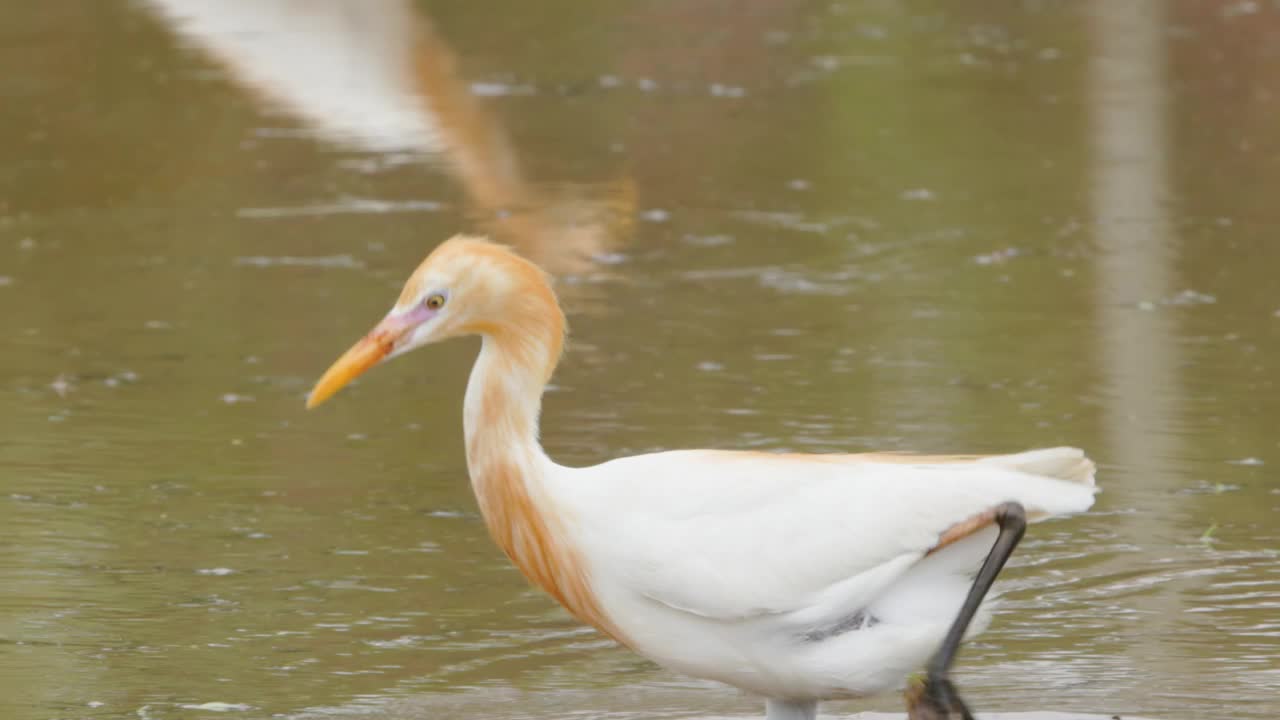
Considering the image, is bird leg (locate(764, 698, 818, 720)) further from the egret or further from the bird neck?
the bird neck

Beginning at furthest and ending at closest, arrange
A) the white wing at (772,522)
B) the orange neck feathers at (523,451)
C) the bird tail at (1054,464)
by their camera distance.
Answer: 1. the bird tail at (1054,464)
2. the orange neck feathers at (523,451)
3. the white wing at (772,522)

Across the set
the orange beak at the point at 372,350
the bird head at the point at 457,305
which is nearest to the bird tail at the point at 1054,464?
the bird head at the point at 457,305

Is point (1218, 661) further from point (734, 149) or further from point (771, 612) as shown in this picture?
point (734, 149)

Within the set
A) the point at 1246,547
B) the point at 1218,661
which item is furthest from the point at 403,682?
the point at 1246,547

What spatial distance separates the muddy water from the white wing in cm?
82

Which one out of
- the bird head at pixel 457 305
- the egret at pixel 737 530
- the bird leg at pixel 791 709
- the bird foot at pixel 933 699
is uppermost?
the bird head at pixel 457 305

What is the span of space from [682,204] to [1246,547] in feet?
17.8

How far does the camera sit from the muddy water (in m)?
6.93

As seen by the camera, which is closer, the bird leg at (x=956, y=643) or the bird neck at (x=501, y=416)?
the bird leg at (x=956, y=643)

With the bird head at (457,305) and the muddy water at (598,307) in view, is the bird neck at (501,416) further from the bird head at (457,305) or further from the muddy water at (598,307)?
the muddy water at (598,307)

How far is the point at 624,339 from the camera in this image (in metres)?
10.2

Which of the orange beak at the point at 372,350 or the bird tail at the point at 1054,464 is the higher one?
the bird tail at the point at 1054,464

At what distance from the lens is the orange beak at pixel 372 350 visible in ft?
18.8

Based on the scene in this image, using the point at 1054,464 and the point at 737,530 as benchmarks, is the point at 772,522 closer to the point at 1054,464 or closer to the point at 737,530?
the point at 737,530
